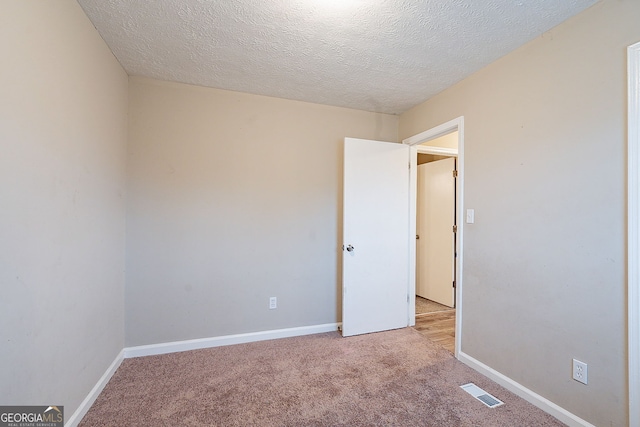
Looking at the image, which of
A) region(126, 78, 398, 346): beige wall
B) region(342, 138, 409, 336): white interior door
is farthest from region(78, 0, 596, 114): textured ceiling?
region(342, 138, 409, 336): white interior door

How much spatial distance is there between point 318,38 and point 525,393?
2.80 meters

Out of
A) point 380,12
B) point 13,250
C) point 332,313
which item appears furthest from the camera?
point 332,313

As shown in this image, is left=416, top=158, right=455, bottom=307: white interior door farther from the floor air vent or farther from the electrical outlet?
the electrical outlet

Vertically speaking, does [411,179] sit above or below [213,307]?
above

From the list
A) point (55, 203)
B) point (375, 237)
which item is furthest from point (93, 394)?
point (375, 237)

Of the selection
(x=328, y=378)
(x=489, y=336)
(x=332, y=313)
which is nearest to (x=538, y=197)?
(x=489, y=336)

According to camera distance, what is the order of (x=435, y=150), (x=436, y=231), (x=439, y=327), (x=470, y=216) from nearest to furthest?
(x=470, y=216)
(x=439, y=327)
(x=435, y=150)
(x=436, y=231)

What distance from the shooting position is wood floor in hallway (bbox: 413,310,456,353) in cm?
275

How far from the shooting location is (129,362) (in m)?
2.28

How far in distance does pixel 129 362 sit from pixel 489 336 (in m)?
2.96

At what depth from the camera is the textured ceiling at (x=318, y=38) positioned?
1573 millimetres

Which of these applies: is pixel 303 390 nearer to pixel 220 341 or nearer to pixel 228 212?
pixel 220 341

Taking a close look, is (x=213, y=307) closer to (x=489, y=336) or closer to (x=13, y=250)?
(x=13, y=250)

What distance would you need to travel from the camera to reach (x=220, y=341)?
2604 millimetres
